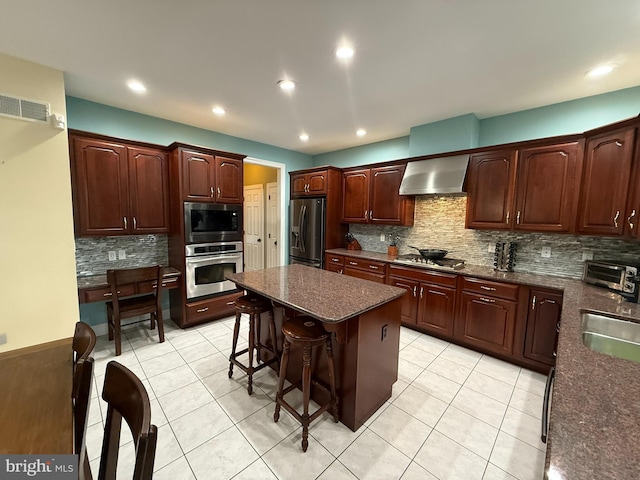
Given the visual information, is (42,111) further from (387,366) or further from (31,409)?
(387,366)

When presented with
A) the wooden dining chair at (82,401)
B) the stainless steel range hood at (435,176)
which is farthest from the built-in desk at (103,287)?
the stainless steel range hood at (435,176)

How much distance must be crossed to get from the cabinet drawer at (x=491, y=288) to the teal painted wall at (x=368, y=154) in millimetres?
2137

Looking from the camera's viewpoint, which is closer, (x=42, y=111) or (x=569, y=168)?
(x=42, y=111)

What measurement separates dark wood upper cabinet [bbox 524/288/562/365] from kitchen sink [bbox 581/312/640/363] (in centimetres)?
67

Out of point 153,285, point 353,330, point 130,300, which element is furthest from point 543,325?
point 130,300

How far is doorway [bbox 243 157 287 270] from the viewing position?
194 inches

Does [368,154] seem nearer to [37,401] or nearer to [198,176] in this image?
[198,176]

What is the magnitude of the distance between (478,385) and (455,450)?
865mm

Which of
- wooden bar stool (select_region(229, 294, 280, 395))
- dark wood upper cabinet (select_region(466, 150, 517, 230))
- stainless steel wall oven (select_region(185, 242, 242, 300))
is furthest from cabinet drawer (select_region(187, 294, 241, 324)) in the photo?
dark wood upper cabinet (select_region(466, 150, 517, 230))

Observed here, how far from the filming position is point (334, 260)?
4.24 metres

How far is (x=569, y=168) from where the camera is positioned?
248 centimetres

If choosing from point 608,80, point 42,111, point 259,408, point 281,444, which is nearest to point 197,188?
point 42,111

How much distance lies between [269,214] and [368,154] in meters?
2.32

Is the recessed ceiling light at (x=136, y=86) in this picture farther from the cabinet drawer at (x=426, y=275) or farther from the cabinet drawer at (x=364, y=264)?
the cabinet drawer at (x=426, y=275)
